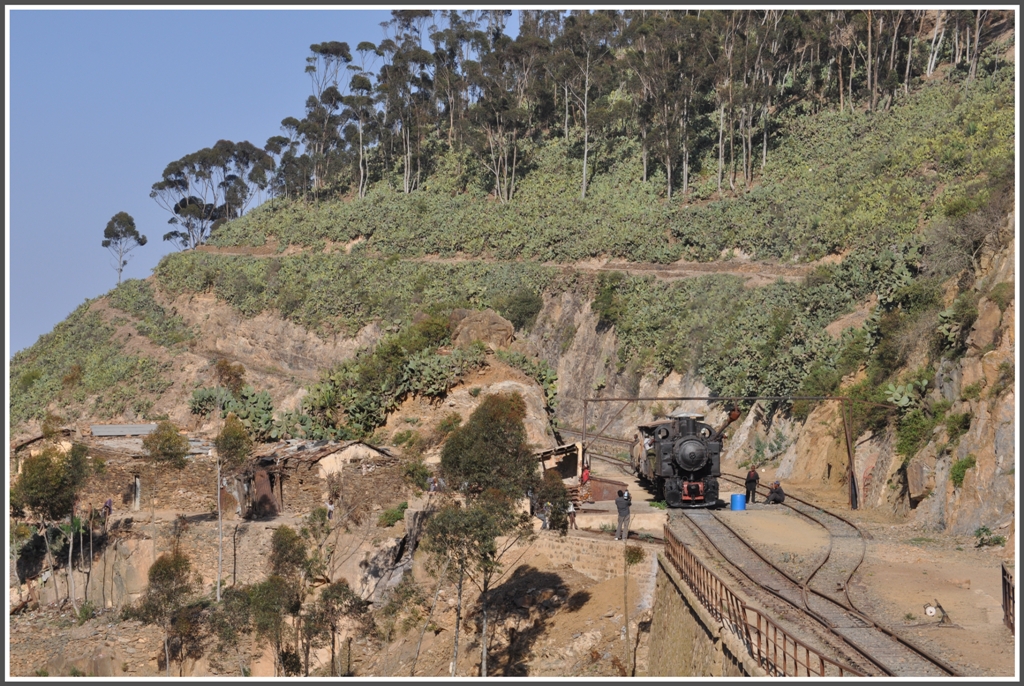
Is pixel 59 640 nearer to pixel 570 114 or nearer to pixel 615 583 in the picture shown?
pixel 615 583

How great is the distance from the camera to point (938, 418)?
28.6 m

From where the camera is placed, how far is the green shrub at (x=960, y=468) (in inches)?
973

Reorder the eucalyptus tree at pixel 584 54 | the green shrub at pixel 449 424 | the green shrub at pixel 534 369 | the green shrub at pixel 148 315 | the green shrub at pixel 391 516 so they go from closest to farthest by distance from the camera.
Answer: the green shrub at pixel 391 516
the green shrub at pixel 449 424
the green shrub at pixel 534 369
the green shrub at pixel 148 315
the eucalyptus tree at pixel 584 54

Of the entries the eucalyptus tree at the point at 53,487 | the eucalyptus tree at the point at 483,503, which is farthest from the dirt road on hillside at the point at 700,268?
the eucalyptus tree at the point at 53,487

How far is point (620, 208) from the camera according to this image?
247 ft

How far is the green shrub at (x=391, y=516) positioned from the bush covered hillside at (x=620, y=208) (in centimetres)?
579

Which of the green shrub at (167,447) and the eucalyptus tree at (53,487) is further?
the green shrub at (167,447)

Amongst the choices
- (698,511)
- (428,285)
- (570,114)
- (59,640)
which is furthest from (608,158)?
(59,640)

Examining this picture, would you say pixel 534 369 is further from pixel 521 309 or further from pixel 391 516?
pixel 521 309

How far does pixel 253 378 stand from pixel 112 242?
66207mm

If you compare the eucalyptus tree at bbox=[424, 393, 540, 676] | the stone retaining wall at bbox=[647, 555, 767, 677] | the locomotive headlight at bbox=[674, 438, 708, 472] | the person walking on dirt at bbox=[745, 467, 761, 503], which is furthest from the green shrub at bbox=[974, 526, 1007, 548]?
the eucalyptus tree at bbox=[424, 393, 540, 676]

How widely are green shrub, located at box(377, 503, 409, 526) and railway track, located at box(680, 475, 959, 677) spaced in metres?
8.94

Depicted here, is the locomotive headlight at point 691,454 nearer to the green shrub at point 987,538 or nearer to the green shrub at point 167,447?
the green shrub at point 987,538

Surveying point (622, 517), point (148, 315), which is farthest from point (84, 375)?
point (622, 517)
